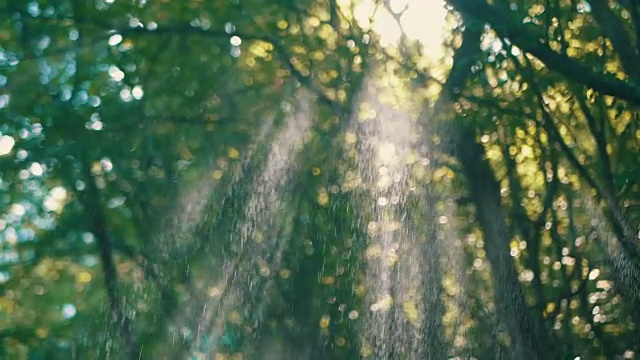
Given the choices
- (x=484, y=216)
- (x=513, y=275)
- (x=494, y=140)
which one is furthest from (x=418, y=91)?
(x=513, y=275)

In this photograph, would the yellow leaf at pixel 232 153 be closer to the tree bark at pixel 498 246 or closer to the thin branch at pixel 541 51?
the tree bark at pixel 498 246

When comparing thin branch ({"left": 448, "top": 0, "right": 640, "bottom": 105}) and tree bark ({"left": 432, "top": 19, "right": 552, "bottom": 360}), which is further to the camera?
tree bark ({"left": 432, "top": 19, "right": 552, "bottom": 360})

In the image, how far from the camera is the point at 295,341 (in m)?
6.11

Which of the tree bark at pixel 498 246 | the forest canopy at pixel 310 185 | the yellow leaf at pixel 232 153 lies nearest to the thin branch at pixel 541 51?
the forest canopy at pixel 310 185

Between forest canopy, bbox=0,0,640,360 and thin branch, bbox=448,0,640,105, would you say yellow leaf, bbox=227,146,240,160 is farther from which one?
thin branch, bbox=448,0,640,105

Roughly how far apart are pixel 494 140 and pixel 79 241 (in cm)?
278

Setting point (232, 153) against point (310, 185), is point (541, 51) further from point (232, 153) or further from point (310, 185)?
point (232, 153)

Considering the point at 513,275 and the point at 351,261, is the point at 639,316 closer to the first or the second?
the point at 513,275

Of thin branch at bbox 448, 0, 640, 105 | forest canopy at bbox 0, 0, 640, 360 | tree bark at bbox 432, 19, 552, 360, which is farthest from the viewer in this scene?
tree bark at bbox 432, 19, 552, 360

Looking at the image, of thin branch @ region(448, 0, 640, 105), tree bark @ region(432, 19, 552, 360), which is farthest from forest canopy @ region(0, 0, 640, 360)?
thin branch @ region(448, 0, 640, 105)

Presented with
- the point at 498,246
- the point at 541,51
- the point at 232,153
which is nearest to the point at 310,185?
the point at 232,153

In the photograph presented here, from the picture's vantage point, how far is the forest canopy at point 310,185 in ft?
17.6

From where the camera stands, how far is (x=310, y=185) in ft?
19.9

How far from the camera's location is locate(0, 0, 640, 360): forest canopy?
537 cm
